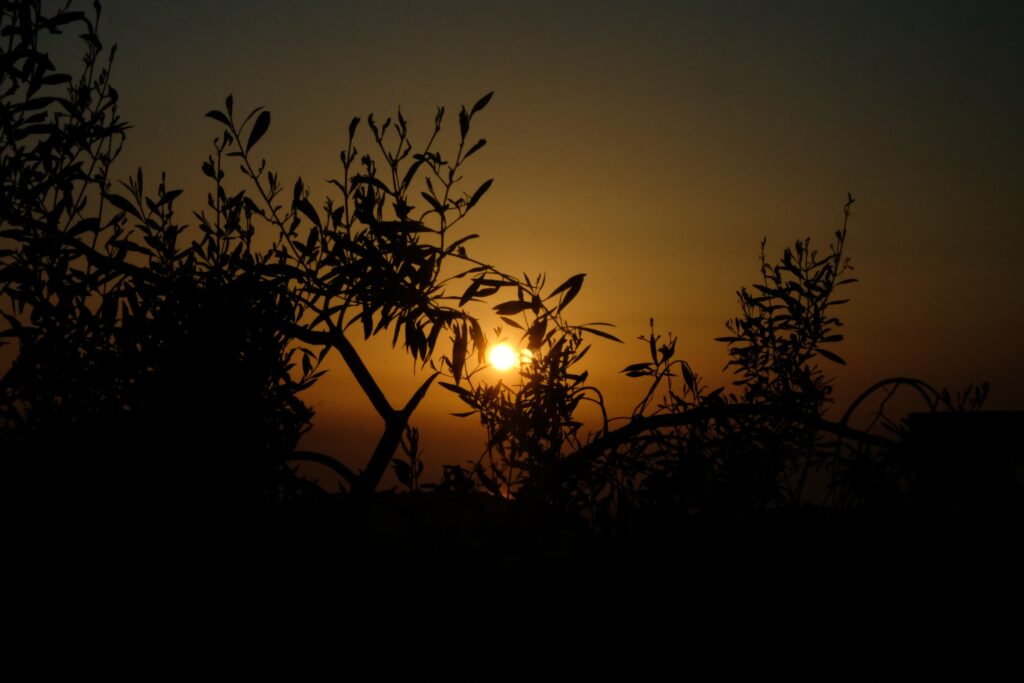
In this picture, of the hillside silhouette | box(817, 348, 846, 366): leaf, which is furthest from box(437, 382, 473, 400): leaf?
box(817, 348, 846, 366): leaf

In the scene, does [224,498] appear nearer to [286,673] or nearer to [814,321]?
[286,673]

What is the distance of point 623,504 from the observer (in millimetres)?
7613

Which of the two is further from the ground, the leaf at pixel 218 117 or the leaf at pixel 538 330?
the leaf at pixel 218 117

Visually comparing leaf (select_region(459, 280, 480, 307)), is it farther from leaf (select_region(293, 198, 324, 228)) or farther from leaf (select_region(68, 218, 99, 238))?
leaf (select_region(68, 218, 99, 238))

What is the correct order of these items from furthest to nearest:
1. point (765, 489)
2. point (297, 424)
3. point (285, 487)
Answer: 1. point (765, 489)
2. point (297, 424)
3. point (285, 487)

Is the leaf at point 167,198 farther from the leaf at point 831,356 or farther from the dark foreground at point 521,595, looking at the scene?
the leaf at point 831,356

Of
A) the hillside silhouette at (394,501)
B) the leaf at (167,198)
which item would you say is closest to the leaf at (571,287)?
the hillside silhouette at (394,501)

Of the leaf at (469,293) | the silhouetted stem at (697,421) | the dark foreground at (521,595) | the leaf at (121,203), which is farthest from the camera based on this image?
the silhouetted stem at (697,421)

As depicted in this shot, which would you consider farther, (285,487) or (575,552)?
(575,552)

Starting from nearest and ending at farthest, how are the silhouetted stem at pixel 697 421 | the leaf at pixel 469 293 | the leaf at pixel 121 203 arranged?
the leaf at pixel 469 293 < the leaf at pixel 121 203 < the silhouetted stem at pixel 697 421

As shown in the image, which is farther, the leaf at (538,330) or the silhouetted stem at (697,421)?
the silhouetted stem at (697,421)

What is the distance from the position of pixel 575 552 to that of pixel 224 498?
9.39 feet

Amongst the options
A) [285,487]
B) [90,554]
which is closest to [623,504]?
[285,487]

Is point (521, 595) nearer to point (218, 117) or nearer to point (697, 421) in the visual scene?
point (697, 421)
